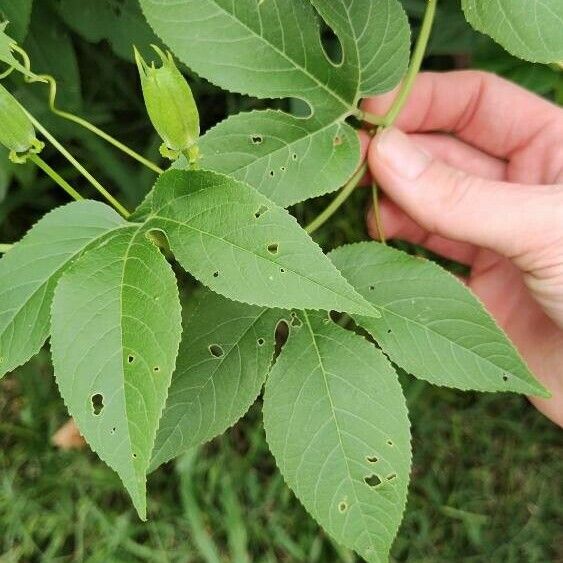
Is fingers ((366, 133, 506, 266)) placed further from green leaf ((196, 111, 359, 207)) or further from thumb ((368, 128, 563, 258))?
green leaf ((196, 111, 359, 207))

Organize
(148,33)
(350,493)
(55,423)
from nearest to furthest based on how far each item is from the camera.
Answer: (350,493) → (148,33) → (55,423)

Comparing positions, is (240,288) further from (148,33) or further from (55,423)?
(55,423)

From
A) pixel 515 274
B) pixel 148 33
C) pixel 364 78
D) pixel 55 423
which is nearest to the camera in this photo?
pixel 364 78

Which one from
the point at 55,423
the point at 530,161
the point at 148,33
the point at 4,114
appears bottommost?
the point at 55,423

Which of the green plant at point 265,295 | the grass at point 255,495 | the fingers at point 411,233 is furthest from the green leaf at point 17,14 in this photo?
the grass at point 255,495

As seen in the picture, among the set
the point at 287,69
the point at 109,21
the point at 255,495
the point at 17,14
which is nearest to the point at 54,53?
the point at 109,21

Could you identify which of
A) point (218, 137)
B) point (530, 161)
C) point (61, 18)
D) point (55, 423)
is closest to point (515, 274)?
point (530, 161)

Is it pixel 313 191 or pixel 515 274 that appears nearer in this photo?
pixel 313 191

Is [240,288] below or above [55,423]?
above

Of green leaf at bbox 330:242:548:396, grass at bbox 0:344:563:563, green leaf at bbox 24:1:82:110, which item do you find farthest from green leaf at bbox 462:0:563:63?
grass at bbox 0:344:563:563
